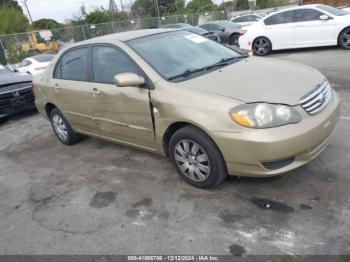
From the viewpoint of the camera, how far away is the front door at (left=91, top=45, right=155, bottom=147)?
12.4 feet

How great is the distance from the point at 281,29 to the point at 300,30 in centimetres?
63

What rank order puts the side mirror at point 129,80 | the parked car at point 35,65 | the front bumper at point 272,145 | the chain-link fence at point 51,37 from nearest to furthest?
the front bumper at point 272,145
the side mirror at point 129,80
the parked car at point 35,65
the chain-link fence at point 51,37

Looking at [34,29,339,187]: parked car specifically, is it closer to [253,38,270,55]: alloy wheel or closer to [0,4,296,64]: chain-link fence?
[253,38,270,55]: alloy wheel

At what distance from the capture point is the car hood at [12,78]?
788 centimetres

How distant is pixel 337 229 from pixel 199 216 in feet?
3.79

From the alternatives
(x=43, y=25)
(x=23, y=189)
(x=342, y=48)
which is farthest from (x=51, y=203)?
(x=43, y=25)

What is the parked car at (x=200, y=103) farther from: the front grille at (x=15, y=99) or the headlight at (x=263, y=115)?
the front grille at (x=15, y=99)

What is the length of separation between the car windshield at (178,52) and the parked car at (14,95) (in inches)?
189

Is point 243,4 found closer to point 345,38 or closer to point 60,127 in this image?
point 345,38

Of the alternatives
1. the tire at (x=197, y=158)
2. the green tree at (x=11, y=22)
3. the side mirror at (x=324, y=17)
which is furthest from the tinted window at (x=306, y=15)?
the green tree at (x=11, y=22)

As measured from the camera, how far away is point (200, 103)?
321 cm

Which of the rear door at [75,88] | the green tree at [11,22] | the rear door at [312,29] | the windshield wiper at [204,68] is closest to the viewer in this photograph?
the windshield wiper at [204,68]

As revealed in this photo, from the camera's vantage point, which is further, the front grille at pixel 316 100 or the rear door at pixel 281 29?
the rear door at pixel 281 29

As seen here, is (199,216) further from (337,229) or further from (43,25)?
(43,25)
